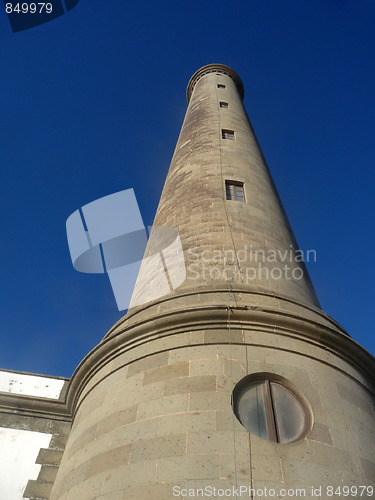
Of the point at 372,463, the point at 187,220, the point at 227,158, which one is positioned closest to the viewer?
the point at 372,463

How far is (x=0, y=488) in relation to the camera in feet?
25.7

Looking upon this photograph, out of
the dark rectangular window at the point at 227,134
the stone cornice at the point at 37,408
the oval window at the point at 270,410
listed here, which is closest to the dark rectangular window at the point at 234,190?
the dark rectangular window at the point at 227,134

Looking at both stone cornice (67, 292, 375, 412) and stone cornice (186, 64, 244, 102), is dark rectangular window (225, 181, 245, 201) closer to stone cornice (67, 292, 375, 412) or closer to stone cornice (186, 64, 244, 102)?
stone cornice (67, 292, 375, 412)

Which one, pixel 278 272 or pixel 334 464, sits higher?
pixel 278 272

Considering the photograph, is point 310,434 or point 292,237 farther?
point 292,237

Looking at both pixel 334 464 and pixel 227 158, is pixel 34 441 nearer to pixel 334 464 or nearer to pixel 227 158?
pixel 334 464

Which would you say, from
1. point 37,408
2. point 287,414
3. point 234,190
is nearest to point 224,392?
point 287,414

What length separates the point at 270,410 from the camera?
18.2ft

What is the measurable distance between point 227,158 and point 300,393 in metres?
7.61

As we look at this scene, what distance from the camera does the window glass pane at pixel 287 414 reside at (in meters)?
5.35

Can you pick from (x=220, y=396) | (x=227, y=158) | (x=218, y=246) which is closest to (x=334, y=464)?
(x=220, y=396)

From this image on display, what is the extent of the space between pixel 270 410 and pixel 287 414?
233 mm

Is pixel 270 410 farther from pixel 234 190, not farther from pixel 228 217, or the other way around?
pixel 234 190

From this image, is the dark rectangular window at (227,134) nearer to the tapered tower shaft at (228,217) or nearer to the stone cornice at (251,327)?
the tapered tower shaft at (228,217)
